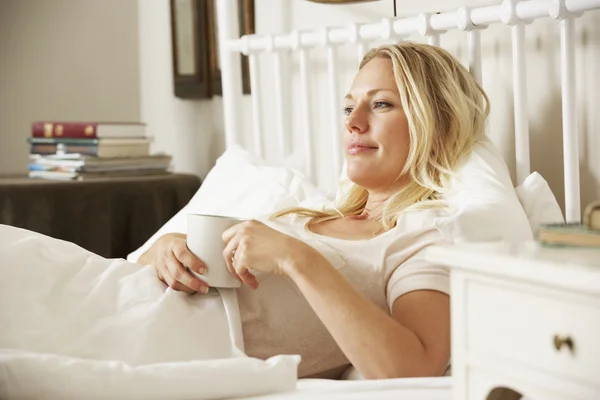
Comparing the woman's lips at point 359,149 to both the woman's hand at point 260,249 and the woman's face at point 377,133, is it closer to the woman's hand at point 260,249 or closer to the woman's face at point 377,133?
the woman's face at point 377,133

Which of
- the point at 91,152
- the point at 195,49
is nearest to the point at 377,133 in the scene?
the point at 91,152

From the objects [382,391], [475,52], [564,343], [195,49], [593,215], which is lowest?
[382,391]

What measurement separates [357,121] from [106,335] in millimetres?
537

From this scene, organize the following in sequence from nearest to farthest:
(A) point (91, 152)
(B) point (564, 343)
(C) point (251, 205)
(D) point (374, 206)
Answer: (B) point (564, 343)
(D) point (374, 206)
(C) point (251, 205)
(A) point (91, 152)

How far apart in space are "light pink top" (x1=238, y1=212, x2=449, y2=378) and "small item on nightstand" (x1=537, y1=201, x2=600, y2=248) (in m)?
0.41

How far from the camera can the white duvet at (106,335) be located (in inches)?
40.6

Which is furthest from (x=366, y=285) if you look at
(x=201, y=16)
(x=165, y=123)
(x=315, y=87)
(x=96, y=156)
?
(x=165, y=123)

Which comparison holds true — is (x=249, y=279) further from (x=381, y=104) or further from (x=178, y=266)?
(x=381, y=104)

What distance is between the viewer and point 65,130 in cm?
249

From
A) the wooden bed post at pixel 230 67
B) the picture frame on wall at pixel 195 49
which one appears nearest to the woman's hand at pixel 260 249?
the wooden bed post at pixel 230 67

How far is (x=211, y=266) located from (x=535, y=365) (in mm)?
605

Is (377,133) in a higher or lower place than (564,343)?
higher

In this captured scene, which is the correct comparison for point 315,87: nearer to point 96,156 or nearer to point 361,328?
point 96,156

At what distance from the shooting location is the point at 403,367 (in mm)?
1152
